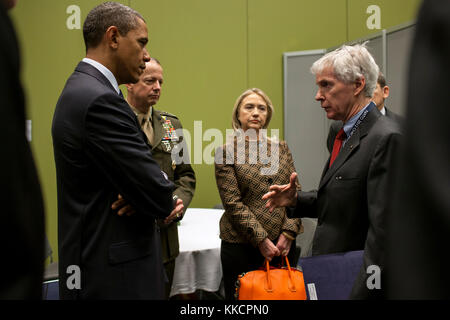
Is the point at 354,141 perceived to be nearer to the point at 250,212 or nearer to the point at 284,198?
the point at 284,198

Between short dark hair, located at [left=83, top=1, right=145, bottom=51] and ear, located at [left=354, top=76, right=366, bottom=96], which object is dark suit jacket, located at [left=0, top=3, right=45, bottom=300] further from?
ear, located at [left=354, top=76, right=366, bottom=96]

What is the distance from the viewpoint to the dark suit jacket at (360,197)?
1370 millimetres

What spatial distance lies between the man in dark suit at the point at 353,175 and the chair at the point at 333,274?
0.08 m

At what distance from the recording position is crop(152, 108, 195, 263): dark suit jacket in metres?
2.21

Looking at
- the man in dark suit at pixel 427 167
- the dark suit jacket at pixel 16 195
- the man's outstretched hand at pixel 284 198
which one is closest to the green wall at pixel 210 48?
the man's outstretched hand at pixel 284 198

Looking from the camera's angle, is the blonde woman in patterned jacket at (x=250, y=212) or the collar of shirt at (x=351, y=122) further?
the blonde woman in patterned jacket at (x=250, y=212)

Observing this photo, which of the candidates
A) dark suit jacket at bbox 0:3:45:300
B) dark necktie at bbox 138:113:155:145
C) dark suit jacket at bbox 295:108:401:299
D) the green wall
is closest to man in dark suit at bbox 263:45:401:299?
dark suit jacket at bbox 295:108:401:299

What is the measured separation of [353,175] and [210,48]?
12.2 ft

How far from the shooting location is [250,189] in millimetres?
2553

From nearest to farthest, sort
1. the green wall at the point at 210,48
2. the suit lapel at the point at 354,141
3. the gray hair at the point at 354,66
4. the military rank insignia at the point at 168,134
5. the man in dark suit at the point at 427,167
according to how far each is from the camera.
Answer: the man in dark suit at the point at 427,167
the suit lapel at the point at 354,141
the gray hair at the point at 354,66
the military rank insignia at the point at 168,134
the green wall at the point at 210,48

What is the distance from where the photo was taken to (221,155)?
2.63 metres

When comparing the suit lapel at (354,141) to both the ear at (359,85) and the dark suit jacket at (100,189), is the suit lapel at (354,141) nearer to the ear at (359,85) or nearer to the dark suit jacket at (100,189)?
the ear at (359,85)

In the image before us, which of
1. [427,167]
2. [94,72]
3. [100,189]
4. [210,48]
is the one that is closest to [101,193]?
[100,189]

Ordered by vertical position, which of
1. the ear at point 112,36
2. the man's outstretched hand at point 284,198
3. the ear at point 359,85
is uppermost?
the ear at point 112,36
